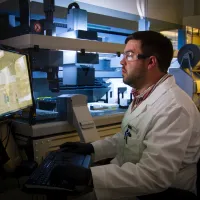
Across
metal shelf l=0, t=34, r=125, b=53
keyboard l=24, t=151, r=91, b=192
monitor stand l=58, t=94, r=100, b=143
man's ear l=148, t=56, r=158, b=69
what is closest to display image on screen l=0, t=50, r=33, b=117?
metal shelf l=0, t=34, r=125, b=53

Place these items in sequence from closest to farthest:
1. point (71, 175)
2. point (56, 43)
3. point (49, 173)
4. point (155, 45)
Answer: point (71, 175) < point (49, 173) < point (155, 45) < point (56, 43)

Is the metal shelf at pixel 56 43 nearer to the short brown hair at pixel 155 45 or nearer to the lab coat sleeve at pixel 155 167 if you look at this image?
the short brown hair at pixel 155 45

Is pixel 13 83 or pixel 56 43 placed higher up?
pixel 56 43

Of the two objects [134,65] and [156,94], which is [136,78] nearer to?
[134,65]

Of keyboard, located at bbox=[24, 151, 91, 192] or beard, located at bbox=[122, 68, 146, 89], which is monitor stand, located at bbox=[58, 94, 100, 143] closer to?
keyboard, located at bbox=[24, 151, 91, 192]

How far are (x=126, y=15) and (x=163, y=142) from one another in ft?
8.38

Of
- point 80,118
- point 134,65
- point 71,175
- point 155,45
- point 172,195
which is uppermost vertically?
point 155,45

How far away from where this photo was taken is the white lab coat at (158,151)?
113 centimetres

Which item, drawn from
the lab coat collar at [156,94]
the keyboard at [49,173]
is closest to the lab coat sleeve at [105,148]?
the keyboard at [49,173]

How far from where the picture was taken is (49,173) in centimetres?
122

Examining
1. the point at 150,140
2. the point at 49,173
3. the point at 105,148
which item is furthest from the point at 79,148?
the point at 150,140

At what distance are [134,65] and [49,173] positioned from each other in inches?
30.5

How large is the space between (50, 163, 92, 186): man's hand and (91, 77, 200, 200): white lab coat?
0.15 feet

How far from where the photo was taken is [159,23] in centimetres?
384
